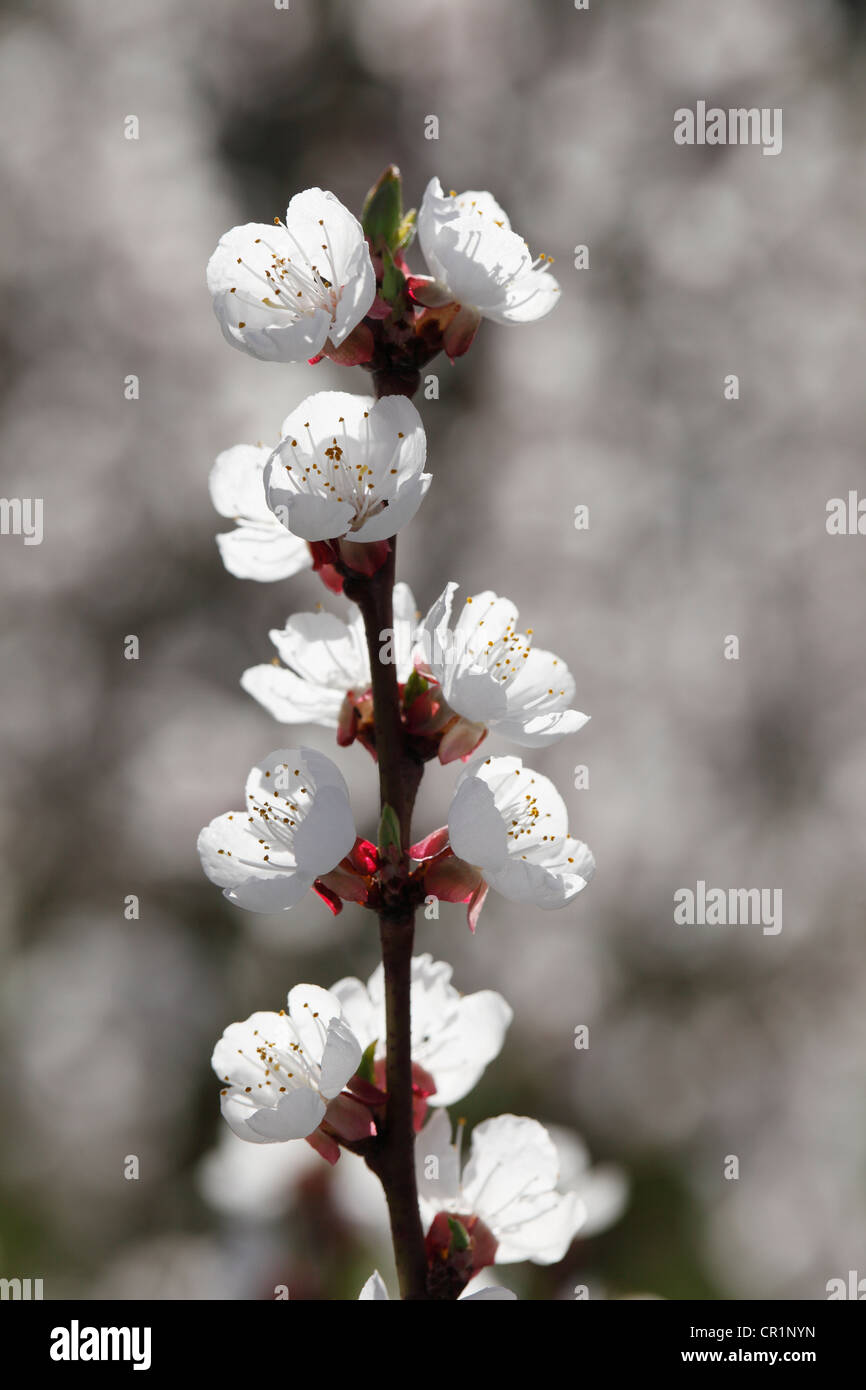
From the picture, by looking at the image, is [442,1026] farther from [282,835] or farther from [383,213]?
[383,213]

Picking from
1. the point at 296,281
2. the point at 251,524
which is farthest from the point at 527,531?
the point at 296,281

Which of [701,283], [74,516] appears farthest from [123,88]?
[701,283]

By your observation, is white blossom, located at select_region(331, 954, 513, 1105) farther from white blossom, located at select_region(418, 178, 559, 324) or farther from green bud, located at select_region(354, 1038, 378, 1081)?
white blossom, located at select_region(418, 178, 559, 324)

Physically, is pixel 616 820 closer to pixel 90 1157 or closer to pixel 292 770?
pixel 90 1157

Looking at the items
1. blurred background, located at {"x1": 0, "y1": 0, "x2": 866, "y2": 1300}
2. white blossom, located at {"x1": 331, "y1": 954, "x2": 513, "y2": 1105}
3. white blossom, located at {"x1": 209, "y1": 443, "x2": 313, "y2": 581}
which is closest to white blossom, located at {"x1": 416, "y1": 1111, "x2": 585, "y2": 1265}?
white blossom, located at {"x1": 331, "y1": 954, "x2": 513, "y2": 1105}

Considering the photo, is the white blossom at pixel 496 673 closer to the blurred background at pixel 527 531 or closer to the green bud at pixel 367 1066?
the green bud at pixel 367 1066

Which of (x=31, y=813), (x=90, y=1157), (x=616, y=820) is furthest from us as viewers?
(x=616, y=820)
